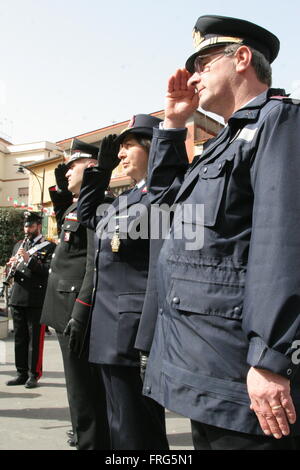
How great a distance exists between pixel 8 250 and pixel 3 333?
1805 centimetres

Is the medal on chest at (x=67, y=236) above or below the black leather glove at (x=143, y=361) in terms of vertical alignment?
above

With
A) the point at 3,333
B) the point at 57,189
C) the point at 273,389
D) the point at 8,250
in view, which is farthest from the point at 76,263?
the point at 8,250

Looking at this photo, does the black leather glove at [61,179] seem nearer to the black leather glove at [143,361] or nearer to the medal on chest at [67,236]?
the medal on chest at [67,236]

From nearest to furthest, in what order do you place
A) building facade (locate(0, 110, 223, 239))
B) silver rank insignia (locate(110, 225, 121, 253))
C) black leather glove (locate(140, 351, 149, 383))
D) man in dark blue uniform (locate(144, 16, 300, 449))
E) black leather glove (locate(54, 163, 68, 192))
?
man in dark blue uniform (locate(144, 16, 300, 449)), black leather glove (locate(140, 351, 149, 383)), silver rank insignia (locate(110, 225, 121, 253)), black leather glove (locate(54, 163, 68, 192)), building facade (locate(0, 110, 223, 239))

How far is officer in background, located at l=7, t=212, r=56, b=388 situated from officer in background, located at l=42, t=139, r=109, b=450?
2.04 metres

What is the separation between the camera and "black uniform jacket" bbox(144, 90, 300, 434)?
133 centimetres

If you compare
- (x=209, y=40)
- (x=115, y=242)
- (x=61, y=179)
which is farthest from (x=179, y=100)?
(x=61, y=179)

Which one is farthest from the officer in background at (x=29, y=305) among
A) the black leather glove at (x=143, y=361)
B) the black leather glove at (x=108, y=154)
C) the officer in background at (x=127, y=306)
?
the black leather glove at (x=143, y=361)

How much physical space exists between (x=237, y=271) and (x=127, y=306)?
3.77ft

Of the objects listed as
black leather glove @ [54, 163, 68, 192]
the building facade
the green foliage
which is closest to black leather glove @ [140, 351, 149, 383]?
black leather glove @ [54, 163, 68, 192]

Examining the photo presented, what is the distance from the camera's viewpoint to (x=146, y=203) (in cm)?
266

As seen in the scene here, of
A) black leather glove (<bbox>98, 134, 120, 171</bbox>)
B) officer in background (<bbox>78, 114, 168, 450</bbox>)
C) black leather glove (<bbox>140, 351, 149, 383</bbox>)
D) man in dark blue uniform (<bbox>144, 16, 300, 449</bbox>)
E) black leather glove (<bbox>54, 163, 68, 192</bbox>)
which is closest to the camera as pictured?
man in dark blue uniform (<bbox>144, 16, 300, 449</bbox>)

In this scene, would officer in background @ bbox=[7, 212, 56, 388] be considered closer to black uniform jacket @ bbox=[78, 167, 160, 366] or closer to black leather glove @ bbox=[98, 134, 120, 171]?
black leather glove @ bbox=[98, 134, 120, 171]

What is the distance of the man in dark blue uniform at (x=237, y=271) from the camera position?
52.2 inches
